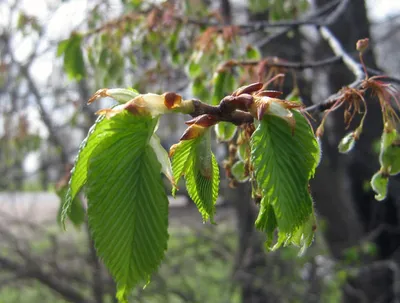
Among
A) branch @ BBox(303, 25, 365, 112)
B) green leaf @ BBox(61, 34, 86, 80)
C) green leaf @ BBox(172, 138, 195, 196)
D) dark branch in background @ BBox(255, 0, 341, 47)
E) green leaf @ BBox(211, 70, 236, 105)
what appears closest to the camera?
green leaf @ BBox(172, 138, 195, 196)

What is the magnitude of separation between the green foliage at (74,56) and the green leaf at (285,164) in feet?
5.70

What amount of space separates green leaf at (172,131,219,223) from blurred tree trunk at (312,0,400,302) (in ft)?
10.3

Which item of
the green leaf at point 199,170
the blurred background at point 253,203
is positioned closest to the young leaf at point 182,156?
the green leaf at point 199,170

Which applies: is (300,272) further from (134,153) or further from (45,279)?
(134,153)

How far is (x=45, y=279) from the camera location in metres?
4.04

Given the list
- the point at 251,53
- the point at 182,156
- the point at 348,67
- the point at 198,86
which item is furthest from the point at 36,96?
the point at 182,156

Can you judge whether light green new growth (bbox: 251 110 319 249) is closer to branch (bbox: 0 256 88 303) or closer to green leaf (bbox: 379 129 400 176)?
green leaf (bbox: 379 129 400 176)

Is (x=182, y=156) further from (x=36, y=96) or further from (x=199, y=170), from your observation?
(x=36, y=96)

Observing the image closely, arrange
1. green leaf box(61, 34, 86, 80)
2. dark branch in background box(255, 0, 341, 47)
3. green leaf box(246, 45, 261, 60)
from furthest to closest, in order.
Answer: green leaf box(61, 34, 86, 80) → dark branch in background box(255, 0, 341, 47) → green leaf box(246, 45, 261, 60)

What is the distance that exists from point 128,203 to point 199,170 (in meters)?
0.14

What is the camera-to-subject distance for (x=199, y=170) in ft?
2.55

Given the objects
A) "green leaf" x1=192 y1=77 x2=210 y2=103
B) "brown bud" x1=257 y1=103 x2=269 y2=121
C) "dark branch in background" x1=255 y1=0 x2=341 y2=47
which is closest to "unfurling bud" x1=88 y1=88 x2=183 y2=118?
"brown bud" x1=257 y1=103 x2=269 y2=121

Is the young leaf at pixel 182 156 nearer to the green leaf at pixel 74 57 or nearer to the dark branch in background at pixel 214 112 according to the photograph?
the dark branch in background at pixel 214 112

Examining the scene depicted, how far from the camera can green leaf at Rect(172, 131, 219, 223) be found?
765mm
